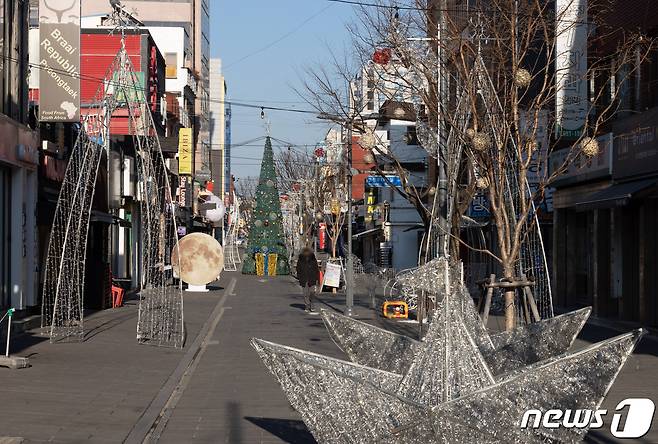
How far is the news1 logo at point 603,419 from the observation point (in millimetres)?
8109

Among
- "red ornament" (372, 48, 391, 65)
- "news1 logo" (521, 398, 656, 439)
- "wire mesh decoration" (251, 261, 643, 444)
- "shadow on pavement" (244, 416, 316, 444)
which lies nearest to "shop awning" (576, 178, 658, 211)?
"red ornament" (372, 48, 391, 65)

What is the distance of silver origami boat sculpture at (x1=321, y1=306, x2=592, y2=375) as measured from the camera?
33.6ft

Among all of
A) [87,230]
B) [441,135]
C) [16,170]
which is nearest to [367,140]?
[441,135]

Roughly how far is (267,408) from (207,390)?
1991 mm

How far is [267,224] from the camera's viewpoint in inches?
2773

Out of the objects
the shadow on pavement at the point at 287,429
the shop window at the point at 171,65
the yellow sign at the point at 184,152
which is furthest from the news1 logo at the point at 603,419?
the shop window at the point at 171,65

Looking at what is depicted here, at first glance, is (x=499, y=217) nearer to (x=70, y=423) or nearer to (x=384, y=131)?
(x=70, y=423)

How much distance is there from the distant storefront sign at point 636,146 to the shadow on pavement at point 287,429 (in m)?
14.3

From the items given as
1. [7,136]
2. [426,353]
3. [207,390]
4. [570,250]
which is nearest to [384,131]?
[570,250]

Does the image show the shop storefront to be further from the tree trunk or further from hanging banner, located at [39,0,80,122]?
the tree trunk

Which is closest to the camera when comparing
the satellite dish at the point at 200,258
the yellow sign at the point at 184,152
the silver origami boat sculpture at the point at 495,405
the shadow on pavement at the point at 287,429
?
the silver origami boat sculpture at the point at 495,405

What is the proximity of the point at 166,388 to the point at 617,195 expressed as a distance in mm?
13690

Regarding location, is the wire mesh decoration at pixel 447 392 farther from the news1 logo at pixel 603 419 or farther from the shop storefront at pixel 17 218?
the shop storefront at pixel 17 218

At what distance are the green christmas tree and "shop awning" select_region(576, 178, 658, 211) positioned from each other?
1715 inches
